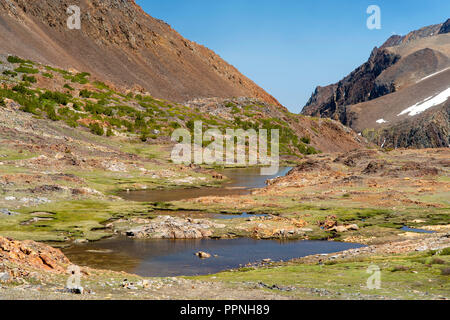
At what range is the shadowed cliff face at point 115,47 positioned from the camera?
116969 millimetres

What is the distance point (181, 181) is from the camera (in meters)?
58.5

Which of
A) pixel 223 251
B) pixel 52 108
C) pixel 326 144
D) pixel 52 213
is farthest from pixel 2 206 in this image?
pixel 326 144

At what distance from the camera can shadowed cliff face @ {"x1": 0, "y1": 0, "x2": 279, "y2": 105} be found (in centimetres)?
11697

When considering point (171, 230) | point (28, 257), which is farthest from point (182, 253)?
point (28, 257)

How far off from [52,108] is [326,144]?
249 feet

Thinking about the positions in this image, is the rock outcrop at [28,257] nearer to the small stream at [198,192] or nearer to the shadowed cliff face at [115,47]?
the small stream at [198,192]

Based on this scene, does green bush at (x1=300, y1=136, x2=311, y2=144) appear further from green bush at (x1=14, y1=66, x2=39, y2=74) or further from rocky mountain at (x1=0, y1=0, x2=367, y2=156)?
green bush at (x1=14, y1=66, x2=39, y2=74)

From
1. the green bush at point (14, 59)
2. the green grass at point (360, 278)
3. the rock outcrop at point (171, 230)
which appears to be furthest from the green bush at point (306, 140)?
the green grass at point (360, 278)

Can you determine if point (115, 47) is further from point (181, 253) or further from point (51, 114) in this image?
point (181, 253)

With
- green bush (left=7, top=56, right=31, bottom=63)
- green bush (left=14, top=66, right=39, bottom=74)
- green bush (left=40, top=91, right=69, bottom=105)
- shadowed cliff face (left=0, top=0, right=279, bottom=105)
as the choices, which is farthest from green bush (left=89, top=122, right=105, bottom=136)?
shadowed cliff face (left=0, top=0, right=279, bottom=105)

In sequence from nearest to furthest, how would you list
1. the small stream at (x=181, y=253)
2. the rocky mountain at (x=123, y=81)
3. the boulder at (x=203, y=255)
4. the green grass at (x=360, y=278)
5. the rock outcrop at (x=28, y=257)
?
the green grass at (x=360, y=278) → the rock outcrop at (x=28, y=257) → the small stream at (x=181, y=253) → the boulder at (x=203, y=255) → the rocky mountain at (x=123, y=81)

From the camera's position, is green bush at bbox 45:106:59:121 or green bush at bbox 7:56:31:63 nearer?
green bush at bbox 45:106:59:121

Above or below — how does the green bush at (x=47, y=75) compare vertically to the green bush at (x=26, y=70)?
below
